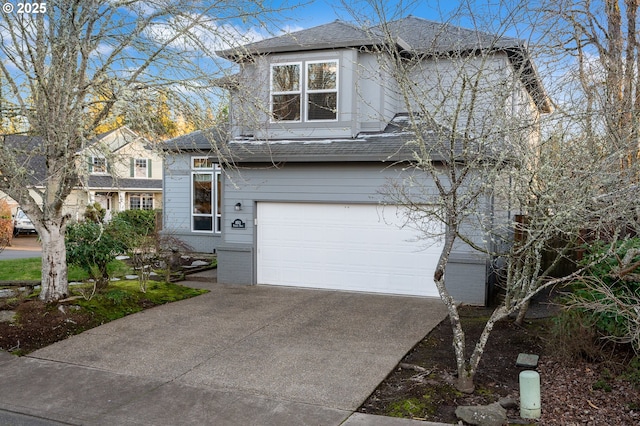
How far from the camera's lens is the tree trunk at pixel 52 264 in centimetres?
837

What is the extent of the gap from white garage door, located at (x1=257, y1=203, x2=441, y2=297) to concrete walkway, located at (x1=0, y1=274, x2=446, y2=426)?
49.9 inches

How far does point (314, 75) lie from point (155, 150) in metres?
4.64

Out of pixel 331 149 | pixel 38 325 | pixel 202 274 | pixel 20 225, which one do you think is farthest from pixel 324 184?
pixel 20 225

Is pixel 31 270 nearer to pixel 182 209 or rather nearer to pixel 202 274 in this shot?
pixel 202 274

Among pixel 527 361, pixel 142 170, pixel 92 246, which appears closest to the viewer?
pixel 527 361

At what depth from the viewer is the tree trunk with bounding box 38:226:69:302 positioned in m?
8.37

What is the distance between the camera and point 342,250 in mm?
11141

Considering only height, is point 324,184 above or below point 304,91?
below

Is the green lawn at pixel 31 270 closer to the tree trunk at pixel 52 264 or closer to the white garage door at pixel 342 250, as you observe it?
the tree trunk at pixel 52 264

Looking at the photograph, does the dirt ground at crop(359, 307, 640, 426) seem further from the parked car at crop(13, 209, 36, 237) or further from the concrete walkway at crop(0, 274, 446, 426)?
the parked car at crop(13, 209, 36, 237)

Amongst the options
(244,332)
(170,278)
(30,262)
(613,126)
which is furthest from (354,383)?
→ (30,262)

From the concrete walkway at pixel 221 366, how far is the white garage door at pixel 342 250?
1.27 metres

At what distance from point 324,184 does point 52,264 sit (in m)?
5.30

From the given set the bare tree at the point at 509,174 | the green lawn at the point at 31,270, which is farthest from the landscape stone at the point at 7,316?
the bare tree at the point at 509,174
